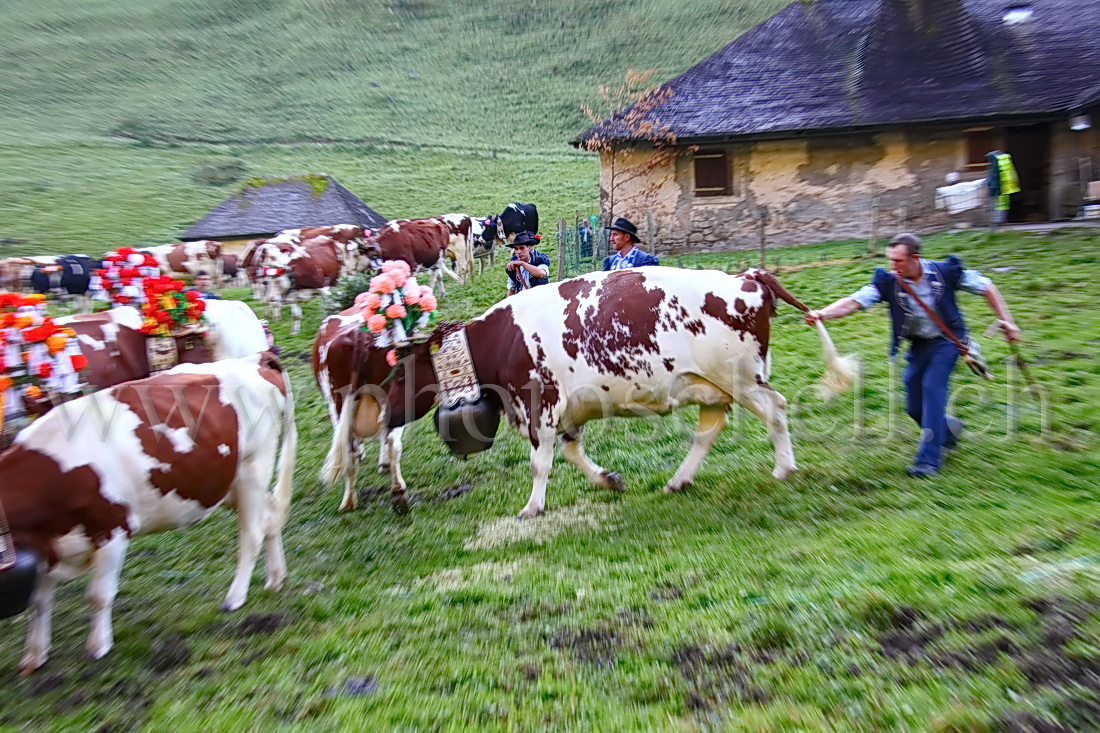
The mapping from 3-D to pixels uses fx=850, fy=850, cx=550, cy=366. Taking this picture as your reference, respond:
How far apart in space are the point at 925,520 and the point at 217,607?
14.5 feet

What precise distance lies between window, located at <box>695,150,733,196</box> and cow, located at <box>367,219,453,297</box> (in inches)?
253

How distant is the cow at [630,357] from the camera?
641 cm

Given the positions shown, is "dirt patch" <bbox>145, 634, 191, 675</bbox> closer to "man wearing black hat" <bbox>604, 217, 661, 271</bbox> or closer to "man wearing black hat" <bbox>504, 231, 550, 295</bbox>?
"man wearing black hat" <bbox>604, 217, 661, 271</bbox>

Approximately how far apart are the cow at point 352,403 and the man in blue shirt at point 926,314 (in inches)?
141

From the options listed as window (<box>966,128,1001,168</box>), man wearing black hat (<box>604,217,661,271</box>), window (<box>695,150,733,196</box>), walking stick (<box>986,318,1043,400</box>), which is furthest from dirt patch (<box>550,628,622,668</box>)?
window (<box>966,128,1001,168</box>)

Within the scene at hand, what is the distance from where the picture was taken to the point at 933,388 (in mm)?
6176

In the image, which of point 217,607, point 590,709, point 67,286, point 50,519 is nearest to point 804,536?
point 590,709

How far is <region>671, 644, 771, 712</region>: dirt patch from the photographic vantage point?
11.1 ft

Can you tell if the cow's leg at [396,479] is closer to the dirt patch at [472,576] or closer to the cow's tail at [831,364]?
the dirt patch at [472,576]

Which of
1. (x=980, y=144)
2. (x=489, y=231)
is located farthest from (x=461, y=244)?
(x=980, y=144)

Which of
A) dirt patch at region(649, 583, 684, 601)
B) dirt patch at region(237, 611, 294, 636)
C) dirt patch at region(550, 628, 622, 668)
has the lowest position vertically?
dirt patch at region(649, 583, 684, 601)

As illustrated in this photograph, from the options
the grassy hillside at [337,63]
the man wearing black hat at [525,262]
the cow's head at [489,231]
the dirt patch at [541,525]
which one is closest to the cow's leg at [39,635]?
the dirt patch at [541,525]

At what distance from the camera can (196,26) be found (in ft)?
271

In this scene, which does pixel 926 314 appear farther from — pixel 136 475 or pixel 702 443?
pixel 136 475
